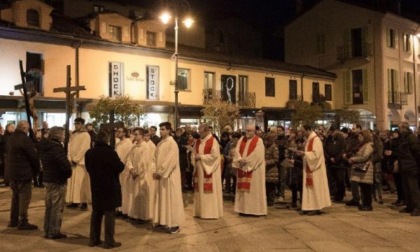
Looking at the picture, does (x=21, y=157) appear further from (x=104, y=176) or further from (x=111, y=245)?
(x=111, y=245)

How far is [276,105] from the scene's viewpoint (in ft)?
113

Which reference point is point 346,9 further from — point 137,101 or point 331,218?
point 331,218

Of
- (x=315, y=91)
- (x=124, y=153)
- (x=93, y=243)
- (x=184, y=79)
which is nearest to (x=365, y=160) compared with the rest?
(x=124, y=153)

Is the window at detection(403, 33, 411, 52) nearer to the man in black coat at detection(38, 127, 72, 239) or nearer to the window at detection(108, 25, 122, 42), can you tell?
the window at detection(108, 25, 122, 42)

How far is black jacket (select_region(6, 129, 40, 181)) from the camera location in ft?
31.4

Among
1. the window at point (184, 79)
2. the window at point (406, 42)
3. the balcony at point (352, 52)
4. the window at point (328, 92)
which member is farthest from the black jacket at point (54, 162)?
the window at point (406, 42)

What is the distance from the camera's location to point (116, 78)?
26453 mm

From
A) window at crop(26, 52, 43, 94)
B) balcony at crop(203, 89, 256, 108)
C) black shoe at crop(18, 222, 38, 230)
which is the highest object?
window at crop(26, 52, 43, 94)

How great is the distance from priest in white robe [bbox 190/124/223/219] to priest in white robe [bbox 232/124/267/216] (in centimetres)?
58

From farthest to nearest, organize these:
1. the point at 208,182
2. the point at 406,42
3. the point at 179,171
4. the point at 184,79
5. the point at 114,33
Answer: the point at 406,42, the point at 184,79, the point at 114,33, the point at 208,182, the point at 179,171

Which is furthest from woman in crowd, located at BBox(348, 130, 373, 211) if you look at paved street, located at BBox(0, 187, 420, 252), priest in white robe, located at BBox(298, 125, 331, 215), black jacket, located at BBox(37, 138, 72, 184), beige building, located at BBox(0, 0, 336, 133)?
beige building, located at BBox(0, 0, 336, 133)

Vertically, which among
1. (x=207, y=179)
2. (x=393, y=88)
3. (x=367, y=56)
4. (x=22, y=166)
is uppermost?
(x=367, y=56)

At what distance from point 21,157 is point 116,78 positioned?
56.2 feet

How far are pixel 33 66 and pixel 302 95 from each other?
19160 millimetres
